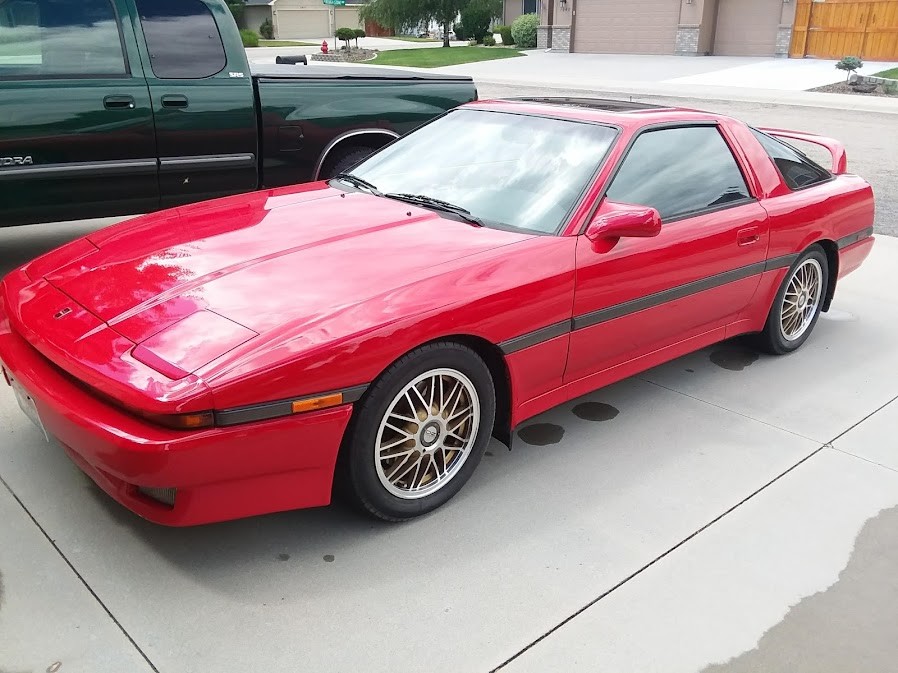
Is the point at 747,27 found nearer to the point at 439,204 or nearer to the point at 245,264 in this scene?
the point at 439,204

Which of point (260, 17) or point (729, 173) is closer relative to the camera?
point (729, 173)

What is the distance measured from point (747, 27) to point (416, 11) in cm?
1746

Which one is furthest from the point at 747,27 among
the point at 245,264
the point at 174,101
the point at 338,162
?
the point at 245,264

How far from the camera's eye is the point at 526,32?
37500 millimetres

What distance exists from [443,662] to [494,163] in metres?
2.22

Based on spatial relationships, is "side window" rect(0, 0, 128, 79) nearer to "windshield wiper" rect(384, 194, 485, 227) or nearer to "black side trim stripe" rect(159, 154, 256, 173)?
"black side trim stripe" rect(159, 154, 256, 173)

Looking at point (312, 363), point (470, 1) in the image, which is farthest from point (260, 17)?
point (312, 363)

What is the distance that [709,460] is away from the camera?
3.61 metres

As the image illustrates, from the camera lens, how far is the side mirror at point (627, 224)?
3.31 metres

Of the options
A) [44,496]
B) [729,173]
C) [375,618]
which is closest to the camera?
[375,618]

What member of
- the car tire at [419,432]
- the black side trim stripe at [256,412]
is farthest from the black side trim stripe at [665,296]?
the black side trim stripe at [256,412]

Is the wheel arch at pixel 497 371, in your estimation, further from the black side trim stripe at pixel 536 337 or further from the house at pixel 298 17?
the house at pixel 298 17

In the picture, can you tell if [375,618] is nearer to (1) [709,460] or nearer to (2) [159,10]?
(1) [709,460]

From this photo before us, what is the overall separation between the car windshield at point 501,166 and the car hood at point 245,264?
0.19m
